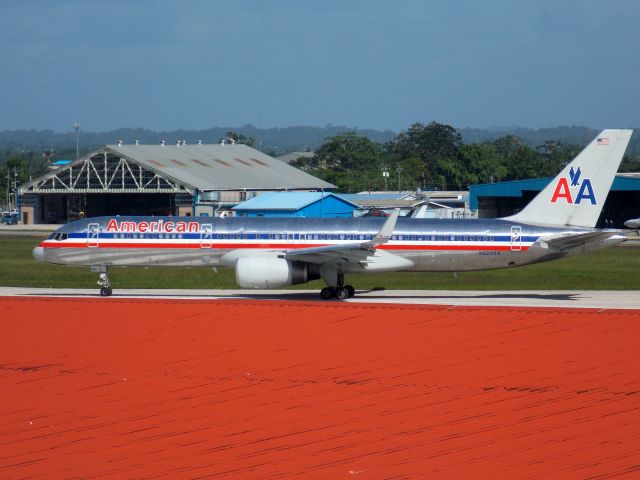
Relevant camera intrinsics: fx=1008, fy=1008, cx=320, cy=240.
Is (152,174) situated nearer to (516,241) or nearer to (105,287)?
(105,287)

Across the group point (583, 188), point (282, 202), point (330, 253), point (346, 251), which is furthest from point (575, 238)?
point (282, 202)

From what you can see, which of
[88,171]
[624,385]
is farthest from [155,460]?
[88,171]

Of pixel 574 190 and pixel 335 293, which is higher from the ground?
pixel 574 190

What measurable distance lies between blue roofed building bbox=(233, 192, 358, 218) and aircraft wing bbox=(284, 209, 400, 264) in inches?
2125

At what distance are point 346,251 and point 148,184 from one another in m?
80.8

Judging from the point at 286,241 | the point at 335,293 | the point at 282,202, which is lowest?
the point at 335,293

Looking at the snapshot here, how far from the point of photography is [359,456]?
16.7 meters

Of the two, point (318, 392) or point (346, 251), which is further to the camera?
point (346, 251)

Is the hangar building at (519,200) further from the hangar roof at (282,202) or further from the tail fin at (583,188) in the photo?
the tail fin at (583,188)

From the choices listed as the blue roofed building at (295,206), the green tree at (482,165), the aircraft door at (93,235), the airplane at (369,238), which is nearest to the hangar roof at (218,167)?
the blue roofed building at (295,206)

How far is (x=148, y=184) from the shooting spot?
117500mm

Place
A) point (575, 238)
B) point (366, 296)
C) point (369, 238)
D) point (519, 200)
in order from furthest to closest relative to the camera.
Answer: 1. point (519, 200)
2. point (366, 296)
3. point (369, 238)
4. point (575, 238)

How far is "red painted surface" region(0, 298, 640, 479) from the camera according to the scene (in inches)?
655

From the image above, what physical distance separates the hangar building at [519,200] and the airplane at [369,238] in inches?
2443
